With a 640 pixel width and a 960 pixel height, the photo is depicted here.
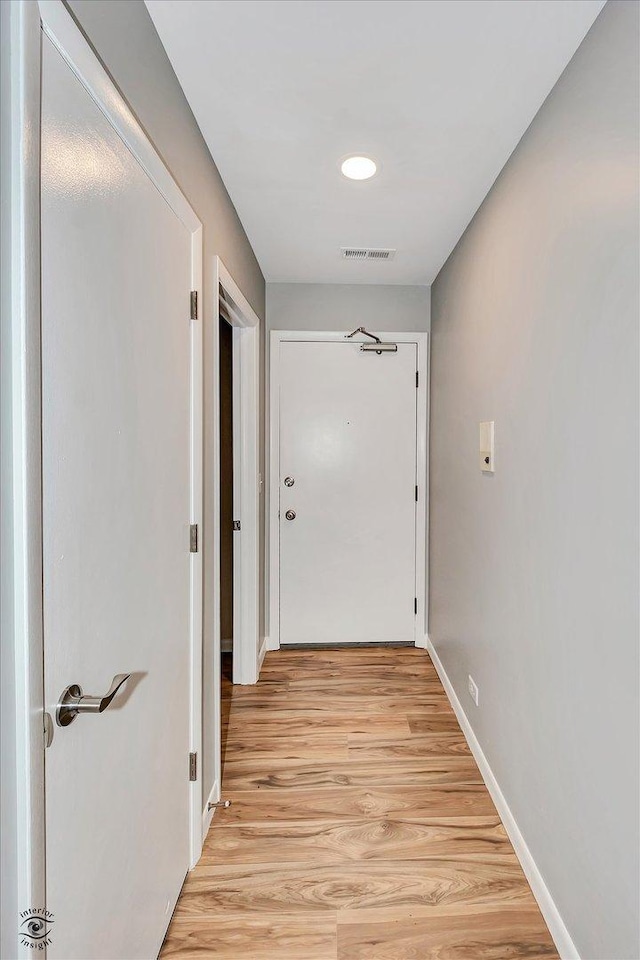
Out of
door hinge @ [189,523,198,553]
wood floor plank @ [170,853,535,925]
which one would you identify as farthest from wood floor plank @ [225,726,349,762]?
door hinge @ [189,523,198,553]

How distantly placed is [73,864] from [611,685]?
113 cm

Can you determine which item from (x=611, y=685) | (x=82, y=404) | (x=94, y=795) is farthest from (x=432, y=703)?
(x=82, y=404)

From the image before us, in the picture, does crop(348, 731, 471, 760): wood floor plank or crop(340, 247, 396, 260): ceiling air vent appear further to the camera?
crop(340, 247, 396, 260): ceiling air vent

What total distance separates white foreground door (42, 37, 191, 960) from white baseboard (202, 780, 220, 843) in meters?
0.23

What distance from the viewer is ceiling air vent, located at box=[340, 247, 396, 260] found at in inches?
99.1

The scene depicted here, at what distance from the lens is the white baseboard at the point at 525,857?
1271mm

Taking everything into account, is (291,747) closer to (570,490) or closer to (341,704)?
(341,704)

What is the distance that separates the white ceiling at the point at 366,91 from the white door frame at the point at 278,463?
0.89 m

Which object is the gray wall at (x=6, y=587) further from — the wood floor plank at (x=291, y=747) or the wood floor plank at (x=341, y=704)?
the wood floor plank at (x=341, y=704)

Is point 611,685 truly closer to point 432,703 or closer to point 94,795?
point 94,795

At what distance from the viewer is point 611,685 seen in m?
1.07

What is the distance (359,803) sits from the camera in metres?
1.83

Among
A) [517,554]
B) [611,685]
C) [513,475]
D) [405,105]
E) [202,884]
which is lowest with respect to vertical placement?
[202,884]

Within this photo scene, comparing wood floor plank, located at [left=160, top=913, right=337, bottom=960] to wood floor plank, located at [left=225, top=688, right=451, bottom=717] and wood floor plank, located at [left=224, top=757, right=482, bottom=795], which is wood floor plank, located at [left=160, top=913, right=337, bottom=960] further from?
wood floor plank, located at [left=225, top=688, right=451, bottom=717]
